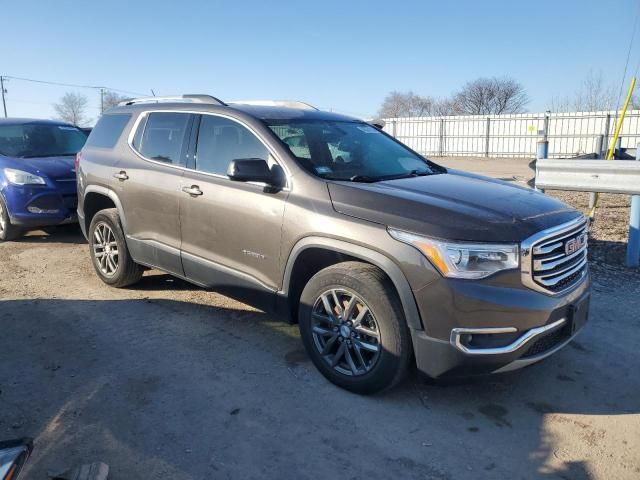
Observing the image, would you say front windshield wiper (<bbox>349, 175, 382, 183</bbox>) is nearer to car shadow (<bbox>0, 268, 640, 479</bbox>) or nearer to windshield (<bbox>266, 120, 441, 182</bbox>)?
windshield (<bbox>266, 120, 441, 182</bbox>)

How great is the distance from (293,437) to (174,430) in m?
0.69

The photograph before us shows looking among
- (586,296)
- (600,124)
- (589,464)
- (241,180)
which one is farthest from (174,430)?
(600,124)

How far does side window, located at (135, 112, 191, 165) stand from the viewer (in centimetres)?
475

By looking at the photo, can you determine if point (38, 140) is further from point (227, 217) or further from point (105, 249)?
point (227, 217)

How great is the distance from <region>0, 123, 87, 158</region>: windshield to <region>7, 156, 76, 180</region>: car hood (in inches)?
19.4

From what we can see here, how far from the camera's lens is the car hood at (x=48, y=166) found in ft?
24.3

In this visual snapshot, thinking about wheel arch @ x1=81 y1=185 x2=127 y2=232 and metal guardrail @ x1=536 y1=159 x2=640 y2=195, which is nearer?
wheel arch @ x1=81 y1=185 x2=127 y2=232

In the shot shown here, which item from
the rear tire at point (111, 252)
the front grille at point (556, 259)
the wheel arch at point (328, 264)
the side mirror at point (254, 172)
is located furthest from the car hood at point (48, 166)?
the front grille at point (556, 259)

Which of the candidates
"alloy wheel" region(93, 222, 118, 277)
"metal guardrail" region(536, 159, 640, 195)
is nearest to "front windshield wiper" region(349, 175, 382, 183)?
"alloy wheel" region(93, 222, 118, 277)

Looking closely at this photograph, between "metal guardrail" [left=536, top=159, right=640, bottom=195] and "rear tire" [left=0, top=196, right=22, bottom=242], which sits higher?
"metal guardrail" [left=536, top=159, right=640, bottom=195]

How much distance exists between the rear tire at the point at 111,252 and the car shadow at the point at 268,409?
0.99 m

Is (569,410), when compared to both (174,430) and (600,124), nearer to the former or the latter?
(174,430)

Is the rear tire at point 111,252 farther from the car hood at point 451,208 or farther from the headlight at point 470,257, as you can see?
the headlight at point 470,257

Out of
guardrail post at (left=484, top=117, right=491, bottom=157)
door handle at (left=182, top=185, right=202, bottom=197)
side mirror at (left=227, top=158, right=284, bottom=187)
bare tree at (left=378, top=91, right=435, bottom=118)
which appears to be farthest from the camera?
bare tree at (left=378, top=91, right=435, bottom=118)
